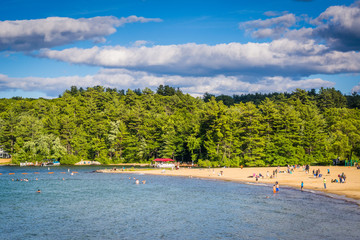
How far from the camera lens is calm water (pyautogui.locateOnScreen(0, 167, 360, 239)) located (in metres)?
35.2

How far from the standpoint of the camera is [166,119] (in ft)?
406

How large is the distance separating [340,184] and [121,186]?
4280cm

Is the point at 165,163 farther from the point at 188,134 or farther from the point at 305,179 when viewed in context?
the point at 305,179

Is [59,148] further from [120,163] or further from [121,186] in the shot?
[121,186]

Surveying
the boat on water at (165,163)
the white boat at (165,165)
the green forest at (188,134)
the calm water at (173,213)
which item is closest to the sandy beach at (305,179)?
the calm water at (173,213)

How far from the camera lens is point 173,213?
44.9 m

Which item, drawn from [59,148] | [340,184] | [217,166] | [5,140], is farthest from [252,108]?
[5,140]

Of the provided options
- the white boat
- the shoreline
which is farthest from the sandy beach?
the white boat

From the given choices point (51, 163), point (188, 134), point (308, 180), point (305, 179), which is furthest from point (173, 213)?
point (51, 163)

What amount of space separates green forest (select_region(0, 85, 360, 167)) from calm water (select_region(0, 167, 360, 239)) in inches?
1425

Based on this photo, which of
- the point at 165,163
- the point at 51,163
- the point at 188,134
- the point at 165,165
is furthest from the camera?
the point at 51,163

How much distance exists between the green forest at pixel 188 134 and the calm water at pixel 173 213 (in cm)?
3620

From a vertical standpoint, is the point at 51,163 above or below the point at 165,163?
below

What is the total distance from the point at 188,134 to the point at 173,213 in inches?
2842
